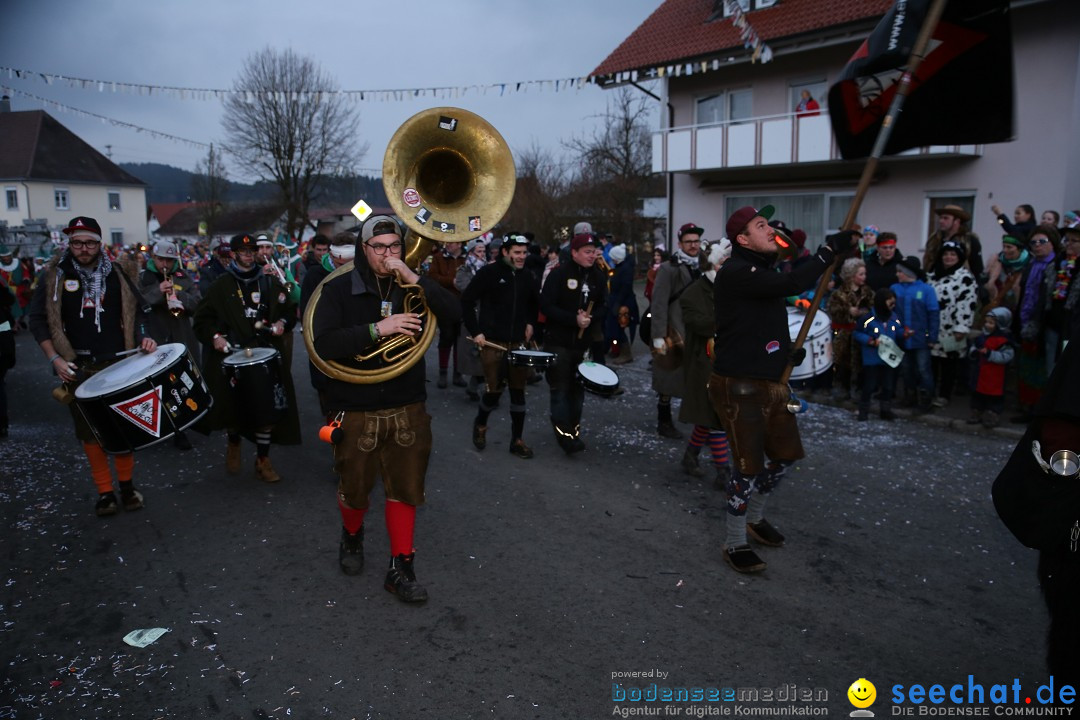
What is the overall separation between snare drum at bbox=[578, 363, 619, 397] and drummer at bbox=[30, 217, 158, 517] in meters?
3.33

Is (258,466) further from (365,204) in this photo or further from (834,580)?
(834,580)

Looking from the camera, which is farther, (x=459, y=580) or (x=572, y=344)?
(x=572, y=344)

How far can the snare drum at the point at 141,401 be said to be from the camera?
4.59 metres

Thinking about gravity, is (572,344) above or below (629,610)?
above

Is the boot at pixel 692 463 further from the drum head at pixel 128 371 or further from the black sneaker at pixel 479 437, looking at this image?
the drum head at pixel 128 371

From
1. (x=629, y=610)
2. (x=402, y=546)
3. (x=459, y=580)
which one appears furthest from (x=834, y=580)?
(x=402, y=546)

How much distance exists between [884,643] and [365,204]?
340 cm

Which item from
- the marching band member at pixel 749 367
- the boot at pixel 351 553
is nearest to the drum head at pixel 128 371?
the boot at pixel 351 553

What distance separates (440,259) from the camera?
10031 mm

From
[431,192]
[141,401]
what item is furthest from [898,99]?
[141,401]

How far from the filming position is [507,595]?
4023 millimetres

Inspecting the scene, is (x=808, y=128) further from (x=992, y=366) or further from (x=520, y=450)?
(x=520, y=450)

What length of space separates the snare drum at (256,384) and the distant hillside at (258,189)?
1.49 m

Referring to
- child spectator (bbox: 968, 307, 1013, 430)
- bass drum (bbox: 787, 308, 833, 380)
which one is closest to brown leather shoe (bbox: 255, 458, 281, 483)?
bass drum (bbox: 787, 308, 833, 380)
